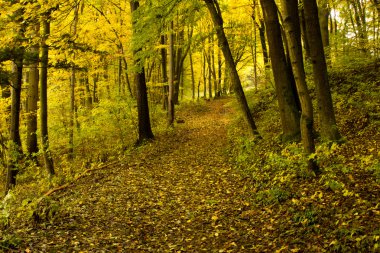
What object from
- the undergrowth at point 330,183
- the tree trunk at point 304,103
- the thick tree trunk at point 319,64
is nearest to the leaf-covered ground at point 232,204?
the undergrowth at point 330,183

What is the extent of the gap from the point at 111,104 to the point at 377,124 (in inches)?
406

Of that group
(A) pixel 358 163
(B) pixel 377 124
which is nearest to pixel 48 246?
(A) pixel 358 163

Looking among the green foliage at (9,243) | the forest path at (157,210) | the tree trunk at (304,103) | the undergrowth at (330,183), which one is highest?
the tree trunk at (304,103)

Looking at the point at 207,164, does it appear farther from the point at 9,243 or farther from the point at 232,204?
the point at 9,243

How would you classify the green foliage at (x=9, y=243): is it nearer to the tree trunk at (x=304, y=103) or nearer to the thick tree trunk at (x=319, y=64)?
the tree trunk at (x=304, y=103)

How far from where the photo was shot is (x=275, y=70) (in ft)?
33.0

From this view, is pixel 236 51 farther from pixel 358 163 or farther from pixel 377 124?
pixel 358 163

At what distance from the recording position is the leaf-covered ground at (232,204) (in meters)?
5.15

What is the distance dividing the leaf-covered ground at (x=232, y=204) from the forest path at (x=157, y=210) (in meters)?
0.02

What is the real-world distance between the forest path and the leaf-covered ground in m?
0.02

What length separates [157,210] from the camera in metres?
7.52

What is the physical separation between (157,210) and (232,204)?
1.71 metres

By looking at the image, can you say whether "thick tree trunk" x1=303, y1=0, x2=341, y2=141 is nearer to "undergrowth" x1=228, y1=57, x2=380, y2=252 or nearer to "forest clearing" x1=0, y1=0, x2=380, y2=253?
"forest clearing" x1=0, y1=0, x2=380, y2=253

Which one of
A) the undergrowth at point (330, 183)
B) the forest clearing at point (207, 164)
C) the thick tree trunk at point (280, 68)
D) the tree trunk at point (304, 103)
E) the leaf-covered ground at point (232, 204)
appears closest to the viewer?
the undergrowth at point (330, 183)
